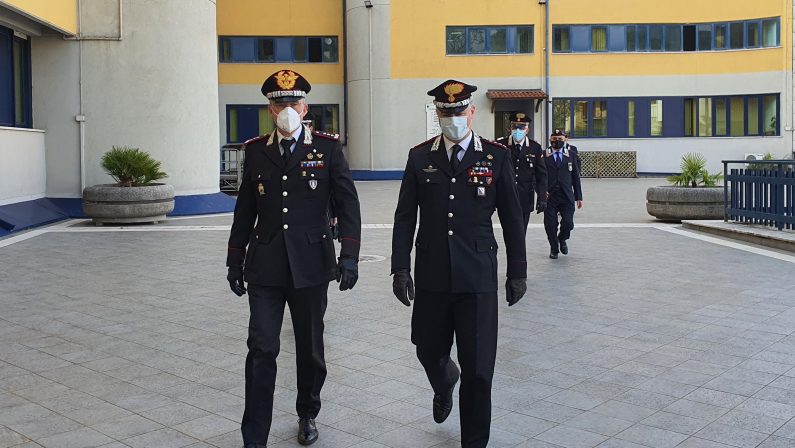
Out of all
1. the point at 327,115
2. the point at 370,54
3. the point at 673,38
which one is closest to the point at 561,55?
the point at 673,38

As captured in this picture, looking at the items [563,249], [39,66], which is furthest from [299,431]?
[39,66]

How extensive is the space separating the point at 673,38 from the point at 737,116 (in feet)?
13.5

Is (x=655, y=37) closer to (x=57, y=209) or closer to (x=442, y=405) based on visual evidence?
(x=57, y=209)

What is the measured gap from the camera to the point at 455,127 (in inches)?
202

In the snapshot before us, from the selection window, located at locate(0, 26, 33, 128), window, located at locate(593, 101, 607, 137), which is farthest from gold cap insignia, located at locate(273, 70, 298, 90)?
window, located at locate(593, 101, 607, 137)

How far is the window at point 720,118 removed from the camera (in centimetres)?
3753

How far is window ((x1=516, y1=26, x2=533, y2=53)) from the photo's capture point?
122ft

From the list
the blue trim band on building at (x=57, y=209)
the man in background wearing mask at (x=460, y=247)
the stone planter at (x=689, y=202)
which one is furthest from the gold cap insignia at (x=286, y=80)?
the stone planter at (x=689, y=202)

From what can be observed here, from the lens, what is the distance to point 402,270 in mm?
5188

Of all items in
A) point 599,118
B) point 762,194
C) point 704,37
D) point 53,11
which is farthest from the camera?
point 599,118

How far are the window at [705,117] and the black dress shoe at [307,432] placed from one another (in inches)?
1389

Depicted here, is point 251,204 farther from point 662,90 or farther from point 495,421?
point 662,90

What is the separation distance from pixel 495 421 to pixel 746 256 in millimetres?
8598

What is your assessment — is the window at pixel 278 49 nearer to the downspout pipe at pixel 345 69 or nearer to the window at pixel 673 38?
the downspout pipe at pixel 345 69
